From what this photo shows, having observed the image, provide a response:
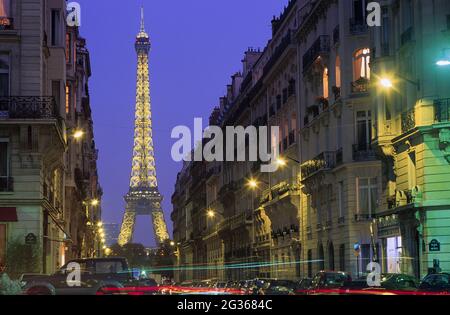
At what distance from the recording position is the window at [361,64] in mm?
55469

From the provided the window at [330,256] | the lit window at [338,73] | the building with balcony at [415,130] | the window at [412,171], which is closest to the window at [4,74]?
the building with balcony at [415,130]

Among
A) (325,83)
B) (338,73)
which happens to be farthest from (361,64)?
(325,83)

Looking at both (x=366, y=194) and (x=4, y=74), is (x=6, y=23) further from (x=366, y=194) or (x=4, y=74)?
(x=366, y=194)

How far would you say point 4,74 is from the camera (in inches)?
1848

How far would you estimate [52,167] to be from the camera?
52.8 metres

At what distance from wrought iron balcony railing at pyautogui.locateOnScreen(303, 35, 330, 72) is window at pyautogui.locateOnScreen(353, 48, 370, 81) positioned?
4.42 meters

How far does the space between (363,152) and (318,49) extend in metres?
9.10

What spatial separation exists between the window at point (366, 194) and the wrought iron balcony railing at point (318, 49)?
31.6 feet

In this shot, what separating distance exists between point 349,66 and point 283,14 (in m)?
24.9

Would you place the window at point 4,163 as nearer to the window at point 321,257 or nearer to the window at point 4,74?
the window at point 4,74

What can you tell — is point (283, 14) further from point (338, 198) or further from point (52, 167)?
point (52, 167)

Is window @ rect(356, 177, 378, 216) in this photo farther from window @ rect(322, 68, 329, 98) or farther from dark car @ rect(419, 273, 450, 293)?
dark car @ rect(419, 273, 450, 293)

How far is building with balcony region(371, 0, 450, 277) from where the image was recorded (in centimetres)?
4109
